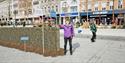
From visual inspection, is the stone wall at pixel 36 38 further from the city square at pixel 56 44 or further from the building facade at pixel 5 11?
the building facade at pixel 5 11

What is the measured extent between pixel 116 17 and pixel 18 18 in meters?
60.6

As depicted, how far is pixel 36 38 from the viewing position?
18766 mm

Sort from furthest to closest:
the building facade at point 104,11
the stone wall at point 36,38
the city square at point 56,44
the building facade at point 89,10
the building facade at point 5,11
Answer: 1. the building facade at point 5,11
2. the building facade at point 89,10
3. the building facade at point 104,11
4. the stone wall at point 36,38
5. the city square at point 56,44

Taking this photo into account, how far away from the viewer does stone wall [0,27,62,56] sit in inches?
648

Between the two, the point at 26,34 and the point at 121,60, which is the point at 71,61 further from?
→ the point at 26,34

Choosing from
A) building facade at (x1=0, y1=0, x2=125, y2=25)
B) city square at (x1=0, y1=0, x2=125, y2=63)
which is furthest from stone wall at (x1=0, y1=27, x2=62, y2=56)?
building facade at (x1=0, y1=0, x2=125, y2=25)

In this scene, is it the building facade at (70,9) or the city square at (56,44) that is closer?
the city square at (56,44)

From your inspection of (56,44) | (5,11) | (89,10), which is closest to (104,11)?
(89,10)

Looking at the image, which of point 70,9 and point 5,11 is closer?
point 70,9

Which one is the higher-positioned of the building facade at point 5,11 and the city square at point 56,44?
the city square at point 56,44

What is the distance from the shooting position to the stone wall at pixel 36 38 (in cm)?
1645

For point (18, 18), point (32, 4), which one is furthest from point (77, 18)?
point (18, 18)

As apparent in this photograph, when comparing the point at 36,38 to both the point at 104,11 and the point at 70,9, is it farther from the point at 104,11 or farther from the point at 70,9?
the point at 70,9

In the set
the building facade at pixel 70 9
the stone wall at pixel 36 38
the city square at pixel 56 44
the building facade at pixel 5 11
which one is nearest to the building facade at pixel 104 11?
the building facade at pixel 70 9
